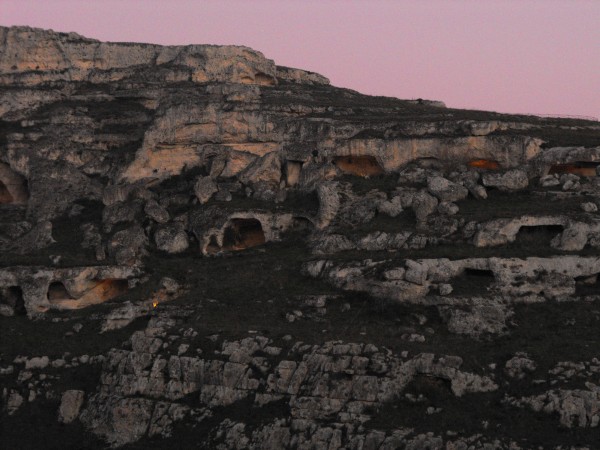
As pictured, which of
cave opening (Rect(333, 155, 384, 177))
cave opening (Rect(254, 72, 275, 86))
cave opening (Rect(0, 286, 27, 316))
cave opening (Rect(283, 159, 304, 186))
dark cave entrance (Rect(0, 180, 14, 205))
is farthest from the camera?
cave opening (Rect(254, 72, 275, 86))

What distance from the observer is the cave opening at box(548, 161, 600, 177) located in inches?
2076

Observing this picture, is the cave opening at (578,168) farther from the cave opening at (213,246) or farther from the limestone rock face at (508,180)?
the cave opening at (213,246)

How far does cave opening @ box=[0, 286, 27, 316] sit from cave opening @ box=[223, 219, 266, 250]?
11591 millimetres

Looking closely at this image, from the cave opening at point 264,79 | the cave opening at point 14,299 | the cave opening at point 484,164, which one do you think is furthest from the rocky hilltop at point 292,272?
the cave opening at point 264,79

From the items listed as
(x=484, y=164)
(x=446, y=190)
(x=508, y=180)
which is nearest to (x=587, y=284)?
(x=508, y=180)

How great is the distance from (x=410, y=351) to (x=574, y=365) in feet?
21.0

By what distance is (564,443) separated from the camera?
3206 cm

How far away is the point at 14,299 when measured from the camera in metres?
50.2

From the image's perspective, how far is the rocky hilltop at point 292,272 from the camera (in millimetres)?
36438

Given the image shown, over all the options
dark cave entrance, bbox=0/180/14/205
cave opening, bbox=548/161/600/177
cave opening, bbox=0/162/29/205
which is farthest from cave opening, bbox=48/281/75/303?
cave opening, bbox=548/161/600/177

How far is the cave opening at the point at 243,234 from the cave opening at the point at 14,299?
1159 cm

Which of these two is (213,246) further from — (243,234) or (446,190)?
(446,190)

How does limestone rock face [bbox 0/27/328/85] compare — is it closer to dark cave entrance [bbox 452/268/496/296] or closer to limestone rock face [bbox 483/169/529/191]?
limestone rock face [bbox 483/169/529/191]

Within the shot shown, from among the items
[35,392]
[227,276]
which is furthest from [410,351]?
[35,392]
